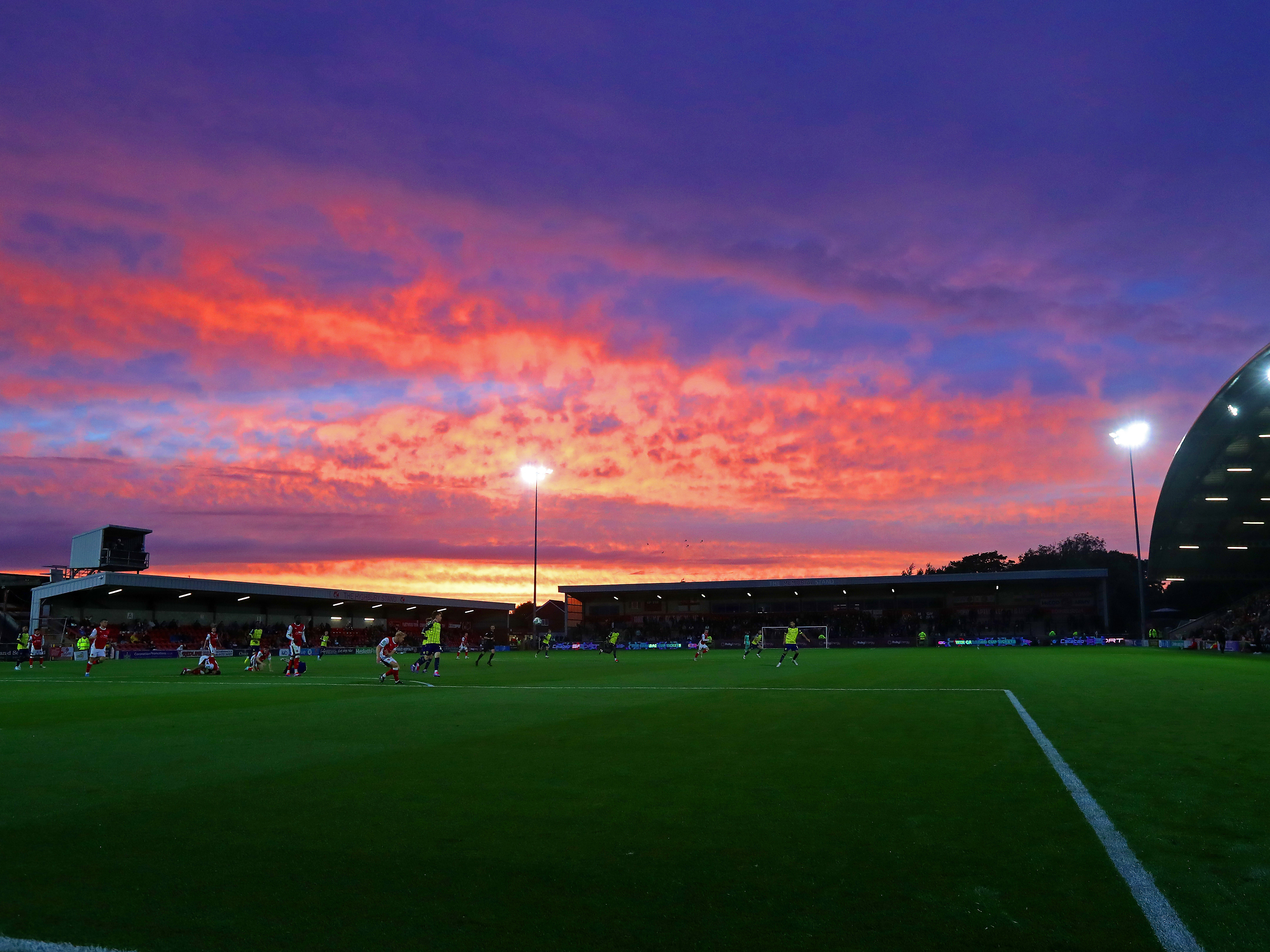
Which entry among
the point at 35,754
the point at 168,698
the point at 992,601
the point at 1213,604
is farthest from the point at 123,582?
the point at 1213,604

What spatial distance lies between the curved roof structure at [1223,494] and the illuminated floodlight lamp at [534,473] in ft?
149

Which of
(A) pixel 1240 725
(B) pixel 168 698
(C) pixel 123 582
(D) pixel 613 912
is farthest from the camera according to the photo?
(C) pixel 123 582

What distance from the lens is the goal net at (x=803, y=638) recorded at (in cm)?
8338

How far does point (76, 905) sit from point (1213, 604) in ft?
363

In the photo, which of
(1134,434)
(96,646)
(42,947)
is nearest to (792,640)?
(96,646)

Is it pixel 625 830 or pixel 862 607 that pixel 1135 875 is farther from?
pixel 862 607

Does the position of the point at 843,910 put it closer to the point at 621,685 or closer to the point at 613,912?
the point at 613,912

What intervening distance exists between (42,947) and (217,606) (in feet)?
255

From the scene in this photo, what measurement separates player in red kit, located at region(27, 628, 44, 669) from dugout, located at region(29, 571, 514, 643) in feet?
52.4

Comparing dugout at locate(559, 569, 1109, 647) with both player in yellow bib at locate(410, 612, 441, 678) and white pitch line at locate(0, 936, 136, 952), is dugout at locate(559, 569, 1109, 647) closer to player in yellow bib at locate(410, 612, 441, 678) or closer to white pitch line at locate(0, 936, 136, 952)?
player in yellow bib at locate(410, 612, 441, 678)

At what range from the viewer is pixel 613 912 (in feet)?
16.2

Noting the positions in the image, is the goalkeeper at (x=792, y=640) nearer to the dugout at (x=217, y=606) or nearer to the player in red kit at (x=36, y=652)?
the player in red kit at (x=36, y=652)

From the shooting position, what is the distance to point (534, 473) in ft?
232

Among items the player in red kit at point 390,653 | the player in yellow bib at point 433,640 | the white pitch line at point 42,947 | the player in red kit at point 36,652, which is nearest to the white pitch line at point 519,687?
the player in red kit at point 390,653
